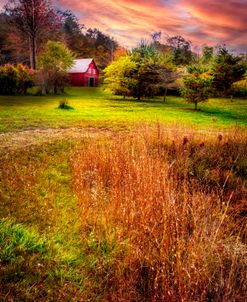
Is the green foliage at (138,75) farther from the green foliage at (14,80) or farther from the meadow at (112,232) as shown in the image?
the meadow at (112,232)

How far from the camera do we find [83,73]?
43094mm

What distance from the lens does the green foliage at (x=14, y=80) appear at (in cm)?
2520

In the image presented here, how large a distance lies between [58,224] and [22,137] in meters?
4.86

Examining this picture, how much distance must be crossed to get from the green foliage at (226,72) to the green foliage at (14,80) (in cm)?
1843

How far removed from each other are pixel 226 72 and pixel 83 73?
20.4 m

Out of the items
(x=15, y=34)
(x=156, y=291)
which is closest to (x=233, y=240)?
(x=156, y=291)

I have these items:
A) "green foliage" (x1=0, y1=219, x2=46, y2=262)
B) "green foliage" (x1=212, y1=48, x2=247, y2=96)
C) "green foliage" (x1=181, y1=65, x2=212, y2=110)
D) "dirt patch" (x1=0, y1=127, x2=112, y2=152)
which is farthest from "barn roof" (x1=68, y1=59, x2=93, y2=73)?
"green foliage" (x1=0, y1=219, x2=46, y2=262)

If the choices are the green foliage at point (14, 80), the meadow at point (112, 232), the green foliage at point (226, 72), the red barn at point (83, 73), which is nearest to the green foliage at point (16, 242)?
the meadow at point (112, 232)

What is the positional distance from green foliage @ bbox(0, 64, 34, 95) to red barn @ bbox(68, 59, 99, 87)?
53.8 feet

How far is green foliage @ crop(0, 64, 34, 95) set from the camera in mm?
25203

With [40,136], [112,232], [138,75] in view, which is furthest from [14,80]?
[112,232]

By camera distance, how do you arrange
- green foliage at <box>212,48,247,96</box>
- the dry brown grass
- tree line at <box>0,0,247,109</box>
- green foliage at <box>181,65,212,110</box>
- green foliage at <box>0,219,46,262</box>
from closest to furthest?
1. the dry brown grass
2. green foliage at <box>0,219,46,262</box>
3. green foliage at <box>181,65,212,110</box>
4. tree line at <box>0,0,247,109</box>
5. green foliage at <box>212,48,247,96</box>

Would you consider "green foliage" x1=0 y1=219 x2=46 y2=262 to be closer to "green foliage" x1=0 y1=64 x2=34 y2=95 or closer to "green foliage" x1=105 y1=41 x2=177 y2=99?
"green foliage" x1=105 y1=41 x2=177 y2=99

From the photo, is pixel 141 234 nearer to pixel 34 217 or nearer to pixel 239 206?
pixel 34 217
